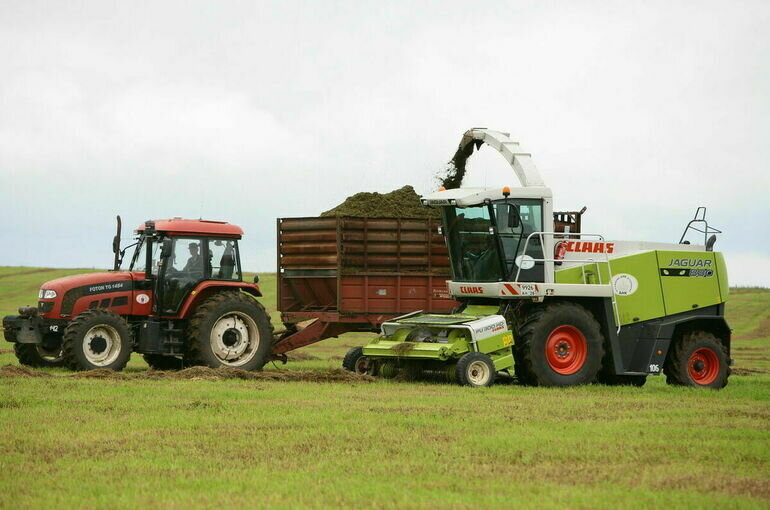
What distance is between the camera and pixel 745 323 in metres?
44.8

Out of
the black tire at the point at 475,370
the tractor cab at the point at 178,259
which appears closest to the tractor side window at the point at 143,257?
the tractor cab at the point at 178,259

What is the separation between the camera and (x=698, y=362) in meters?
18.2

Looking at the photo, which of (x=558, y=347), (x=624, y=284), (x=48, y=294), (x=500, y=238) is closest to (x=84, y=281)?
(x=48, y=294)

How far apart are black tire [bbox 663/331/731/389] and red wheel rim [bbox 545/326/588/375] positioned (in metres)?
2.05

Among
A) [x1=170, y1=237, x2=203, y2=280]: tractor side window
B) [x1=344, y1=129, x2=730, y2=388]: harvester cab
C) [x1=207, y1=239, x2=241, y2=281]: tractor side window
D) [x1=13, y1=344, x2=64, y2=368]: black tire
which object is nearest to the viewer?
[x1=344, y1=129, x2=730, y2=388]: harvester cab

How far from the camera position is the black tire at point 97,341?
55.6 feet

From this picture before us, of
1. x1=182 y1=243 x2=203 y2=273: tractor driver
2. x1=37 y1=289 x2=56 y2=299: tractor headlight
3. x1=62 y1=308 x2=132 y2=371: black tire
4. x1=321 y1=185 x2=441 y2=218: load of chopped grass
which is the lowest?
x1=62 y1=308 x2=132 y2=371: black tire

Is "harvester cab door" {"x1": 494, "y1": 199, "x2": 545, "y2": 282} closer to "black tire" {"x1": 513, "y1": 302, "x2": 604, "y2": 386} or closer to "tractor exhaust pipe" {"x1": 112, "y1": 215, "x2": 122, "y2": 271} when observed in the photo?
"black tire" {"x1": 513, "y1": 302, "x2": 604, "y2": 386}

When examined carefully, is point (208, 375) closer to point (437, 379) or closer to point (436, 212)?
point (437, 379)

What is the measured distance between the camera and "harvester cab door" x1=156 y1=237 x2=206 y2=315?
18141 millimetres

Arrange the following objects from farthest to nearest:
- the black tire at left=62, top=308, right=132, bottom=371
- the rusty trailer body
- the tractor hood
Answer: the rusty trailer body, the tractor hood, the black tire at left=62, top=308, right=132, bottom=371

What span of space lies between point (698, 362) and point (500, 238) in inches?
163

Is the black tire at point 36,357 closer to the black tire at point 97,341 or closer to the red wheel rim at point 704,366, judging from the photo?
the black tire at point 97,341

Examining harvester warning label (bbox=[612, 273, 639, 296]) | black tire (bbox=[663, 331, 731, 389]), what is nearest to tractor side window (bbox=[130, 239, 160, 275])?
harvester warning label (bbox=[612, 273, 639, 296])
